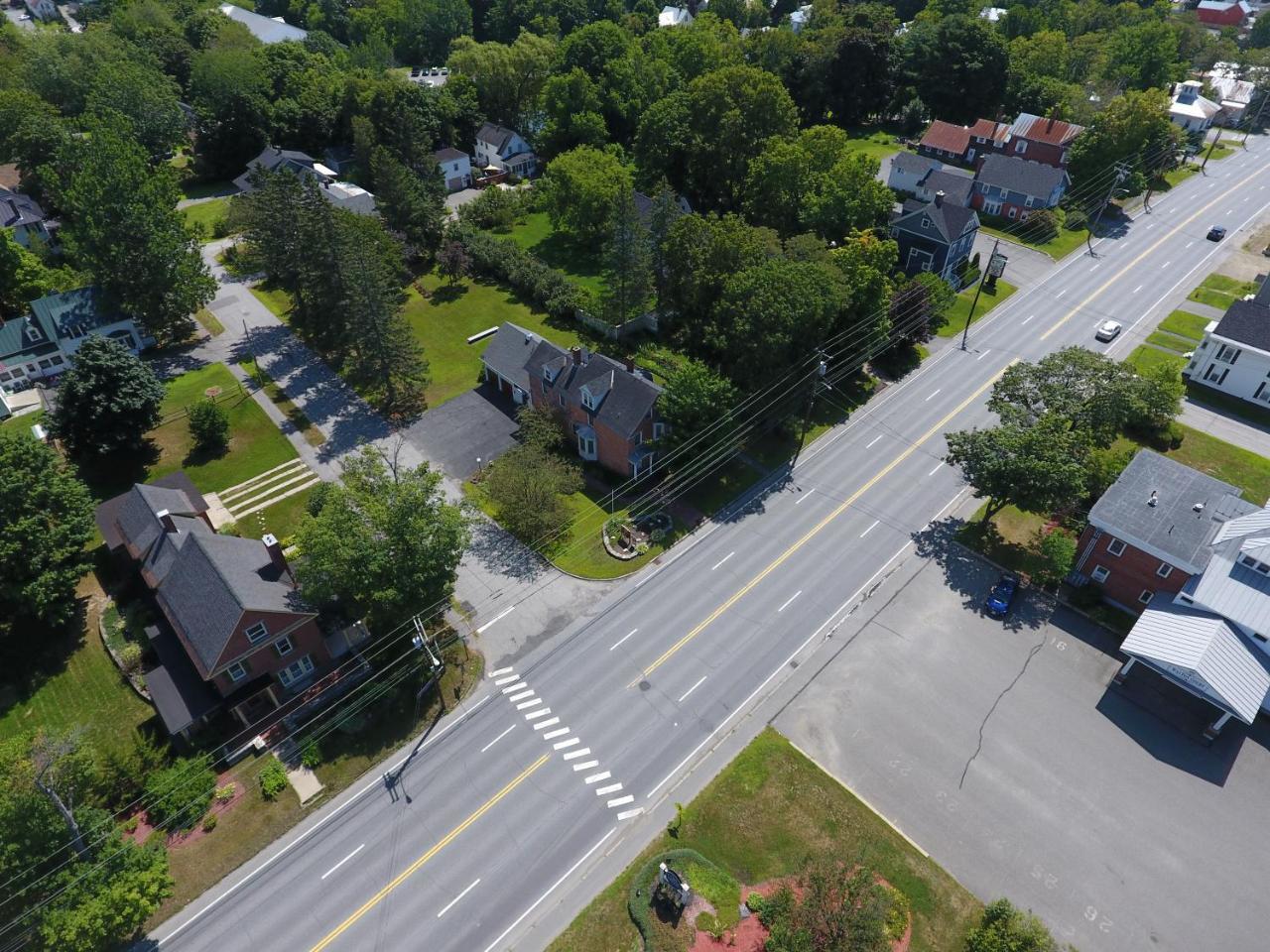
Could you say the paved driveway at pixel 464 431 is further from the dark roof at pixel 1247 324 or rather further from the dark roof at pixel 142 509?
the dark roof at pixel 1247 324

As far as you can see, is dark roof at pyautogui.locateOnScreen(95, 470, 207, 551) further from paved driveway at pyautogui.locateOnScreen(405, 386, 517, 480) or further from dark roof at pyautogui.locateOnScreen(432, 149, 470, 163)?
dark roof at pyautogui.locateOnScreen(432, 149, 470, 163)

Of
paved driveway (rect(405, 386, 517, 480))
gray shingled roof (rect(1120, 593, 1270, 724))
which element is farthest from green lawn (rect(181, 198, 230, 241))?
gray shingled roof (rect(1120, 593, 1270, 724))

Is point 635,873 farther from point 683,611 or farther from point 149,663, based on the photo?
point 149,663

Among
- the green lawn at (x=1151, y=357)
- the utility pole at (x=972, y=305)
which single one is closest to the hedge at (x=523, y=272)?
the utility pole at (x=972, y=305)

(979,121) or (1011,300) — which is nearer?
(1011,300)

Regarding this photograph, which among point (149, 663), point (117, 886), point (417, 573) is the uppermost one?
point (417, 573)

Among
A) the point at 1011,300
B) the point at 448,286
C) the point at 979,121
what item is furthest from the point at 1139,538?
the point at 979,121

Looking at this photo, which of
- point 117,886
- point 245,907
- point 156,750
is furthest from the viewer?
point 156,750

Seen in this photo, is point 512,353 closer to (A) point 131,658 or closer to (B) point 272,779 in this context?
(A) point 131,658
